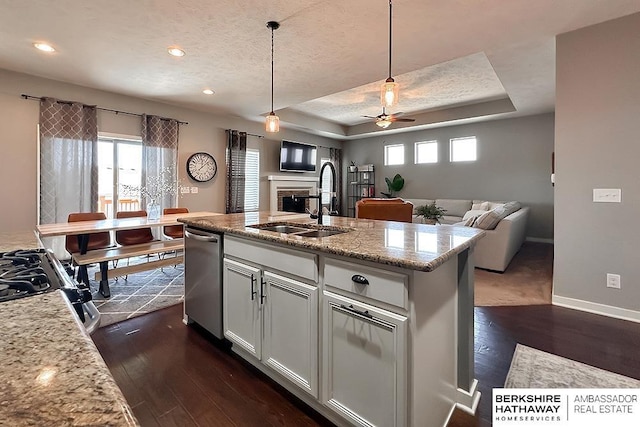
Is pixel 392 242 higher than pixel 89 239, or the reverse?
pixel 392 242

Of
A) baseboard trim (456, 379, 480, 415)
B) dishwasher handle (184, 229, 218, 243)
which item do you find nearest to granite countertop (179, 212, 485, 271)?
dishwasher handle (184, 229, 218, 243)

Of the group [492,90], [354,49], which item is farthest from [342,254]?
[492,90]

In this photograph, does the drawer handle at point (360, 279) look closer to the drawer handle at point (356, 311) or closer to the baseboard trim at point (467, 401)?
the drawer handle at point (356, 311)

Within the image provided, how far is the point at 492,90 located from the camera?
5.34 meters

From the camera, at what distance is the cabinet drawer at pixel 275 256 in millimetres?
1563

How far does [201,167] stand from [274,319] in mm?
4789

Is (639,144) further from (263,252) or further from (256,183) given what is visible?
(256,183)

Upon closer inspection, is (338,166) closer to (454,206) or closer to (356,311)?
(454,206)

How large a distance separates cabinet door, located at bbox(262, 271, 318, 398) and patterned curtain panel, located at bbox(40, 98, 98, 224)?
4152mm

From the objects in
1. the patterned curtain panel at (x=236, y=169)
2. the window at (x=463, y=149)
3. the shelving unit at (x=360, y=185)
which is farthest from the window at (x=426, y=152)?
the patterned curtain panel at (x=236, y=169)

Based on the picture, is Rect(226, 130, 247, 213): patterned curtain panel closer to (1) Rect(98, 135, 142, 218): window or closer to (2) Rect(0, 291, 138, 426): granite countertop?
(1) Rect(98, 135, 142, 218): window

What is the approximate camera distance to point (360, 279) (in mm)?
1328

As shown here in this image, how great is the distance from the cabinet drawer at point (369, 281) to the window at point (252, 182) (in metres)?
5.50

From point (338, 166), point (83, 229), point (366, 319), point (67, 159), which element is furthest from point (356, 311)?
point (338, 166)
